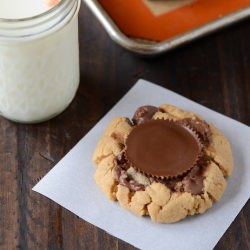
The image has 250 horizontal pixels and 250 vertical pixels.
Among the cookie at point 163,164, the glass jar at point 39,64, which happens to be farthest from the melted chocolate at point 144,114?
the glass jar at point 39,64

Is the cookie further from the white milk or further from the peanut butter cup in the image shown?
the white milk

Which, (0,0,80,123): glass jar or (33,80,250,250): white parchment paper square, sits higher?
(0,0,80,123): glass jar

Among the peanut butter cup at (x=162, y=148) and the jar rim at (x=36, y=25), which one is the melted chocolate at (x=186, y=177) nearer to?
the peanut butter cup at (x=162, y=148)

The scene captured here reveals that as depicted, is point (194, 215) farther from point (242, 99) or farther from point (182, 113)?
point (242, 99)

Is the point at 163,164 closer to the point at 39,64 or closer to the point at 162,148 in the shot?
the point at 162,148

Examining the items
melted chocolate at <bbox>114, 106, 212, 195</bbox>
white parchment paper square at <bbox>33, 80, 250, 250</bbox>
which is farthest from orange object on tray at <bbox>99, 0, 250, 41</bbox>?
melted chocolate at <bbox>114, 106, 212, 195</bbox>

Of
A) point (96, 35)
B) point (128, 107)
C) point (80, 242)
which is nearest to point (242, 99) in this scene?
point (128, 107)

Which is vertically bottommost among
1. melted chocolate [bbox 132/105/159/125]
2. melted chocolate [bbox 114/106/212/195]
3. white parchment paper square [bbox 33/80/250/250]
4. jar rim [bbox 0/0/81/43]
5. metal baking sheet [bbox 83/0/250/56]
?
white parchment paper square [bbox 33/80/250/250]
